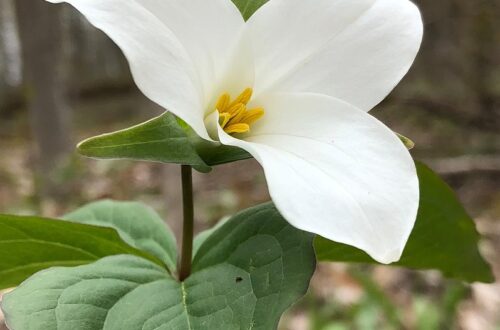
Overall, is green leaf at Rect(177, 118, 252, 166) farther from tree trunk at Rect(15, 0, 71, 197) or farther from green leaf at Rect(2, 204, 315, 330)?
tree trunk at Rect(15, 0, 71, 197)

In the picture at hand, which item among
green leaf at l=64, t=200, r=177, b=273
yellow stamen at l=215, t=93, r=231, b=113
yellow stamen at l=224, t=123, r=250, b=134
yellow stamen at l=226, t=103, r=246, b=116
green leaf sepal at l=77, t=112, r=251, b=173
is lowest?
green leaf at l=64, t=200, r=177, b=273

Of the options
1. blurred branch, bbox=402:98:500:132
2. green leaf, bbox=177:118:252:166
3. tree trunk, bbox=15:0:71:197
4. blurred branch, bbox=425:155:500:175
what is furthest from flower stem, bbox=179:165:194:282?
tree trunk, bbox=15:0:71:197

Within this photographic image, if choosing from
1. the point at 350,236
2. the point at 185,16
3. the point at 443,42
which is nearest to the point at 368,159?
the point at 350,236

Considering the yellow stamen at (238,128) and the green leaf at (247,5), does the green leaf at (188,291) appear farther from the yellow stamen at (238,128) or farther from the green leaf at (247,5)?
the green leaf at (247,5)

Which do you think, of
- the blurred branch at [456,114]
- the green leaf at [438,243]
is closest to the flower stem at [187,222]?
the green leaf at [438,243]

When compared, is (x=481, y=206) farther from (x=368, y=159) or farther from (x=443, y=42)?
(x=368, y=159)

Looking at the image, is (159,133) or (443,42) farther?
(443,42)
